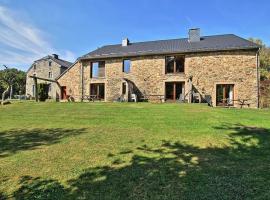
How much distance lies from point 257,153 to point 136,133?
3974 mm

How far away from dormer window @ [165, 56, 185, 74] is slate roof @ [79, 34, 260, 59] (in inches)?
32.2

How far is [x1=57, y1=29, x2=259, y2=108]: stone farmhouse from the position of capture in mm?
22250

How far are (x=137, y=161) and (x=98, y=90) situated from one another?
73.1 ft

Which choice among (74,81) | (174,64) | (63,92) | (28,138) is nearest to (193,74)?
(174,64)

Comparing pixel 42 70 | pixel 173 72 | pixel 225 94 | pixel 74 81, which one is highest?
pixel 42 70

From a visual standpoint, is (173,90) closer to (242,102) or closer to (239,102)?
(239,102)

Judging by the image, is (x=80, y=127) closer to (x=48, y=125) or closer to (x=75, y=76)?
(x=48, y=125)

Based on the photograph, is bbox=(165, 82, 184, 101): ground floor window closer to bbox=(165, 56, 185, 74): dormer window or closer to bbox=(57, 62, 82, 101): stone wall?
bbox=(165, 56, 185, 74): dormer window

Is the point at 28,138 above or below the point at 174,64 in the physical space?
below

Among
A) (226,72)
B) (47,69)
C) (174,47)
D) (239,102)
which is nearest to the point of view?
(239,102)

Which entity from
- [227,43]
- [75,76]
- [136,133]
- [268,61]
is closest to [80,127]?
[136,133]

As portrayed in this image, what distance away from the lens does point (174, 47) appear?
2547 centimetres

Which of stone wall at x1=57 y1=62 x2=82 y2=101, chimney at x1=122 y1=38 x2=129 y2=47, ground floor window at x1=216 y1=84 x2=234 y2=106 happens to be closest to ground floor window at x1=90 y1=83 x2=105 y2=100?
stone wall at x1=57 y1=62 x2=82 y2=101

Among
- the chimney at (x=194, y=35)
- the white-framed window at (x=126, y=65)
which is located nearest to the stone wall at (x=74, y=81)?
the white-framed window at (x=126, y=65)
